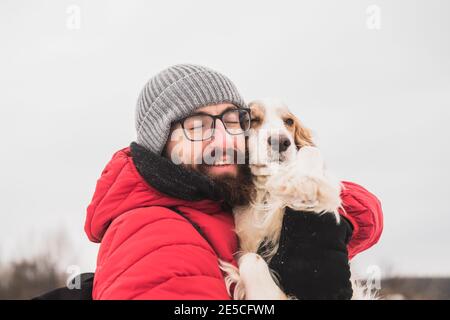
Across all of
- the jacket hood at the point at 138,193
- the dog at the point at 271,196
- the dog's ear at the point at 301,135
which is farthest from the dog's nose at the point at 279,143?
the jacket hood at the point at 138,193

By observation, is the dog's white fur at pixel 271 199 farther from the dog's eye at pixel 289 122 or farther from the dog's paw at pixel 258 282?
the dog's eye at pixel 289 122

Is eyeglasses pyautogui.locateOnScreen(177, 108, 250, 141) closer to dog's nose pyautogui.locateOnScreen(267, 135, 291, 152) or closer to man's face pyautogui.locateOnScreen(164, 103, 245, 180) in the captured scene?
man's face pyautogui.locateOnScreen(164, 103, 245, 180)

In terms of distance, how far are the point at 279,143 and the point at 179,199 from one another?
78 cm

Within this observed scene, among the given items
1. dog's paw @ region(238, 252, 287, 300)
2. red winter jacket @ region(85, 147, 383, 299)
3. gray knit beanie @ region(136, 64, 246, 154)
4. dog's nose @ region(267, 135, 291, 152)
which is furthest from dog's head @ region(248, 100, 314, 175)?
dog's paw @ region(238, 252, 287, 300)

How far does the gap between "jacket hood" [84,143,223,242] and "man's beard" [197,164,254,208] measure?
0.23ft

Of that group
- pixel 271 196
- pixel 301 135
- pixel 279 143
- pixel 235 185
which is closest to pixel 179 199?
pixel 235 185

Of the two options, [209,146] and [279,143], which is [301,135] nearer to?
[279,143]

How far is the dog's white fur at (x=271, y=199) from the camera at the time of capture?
96.2 inches

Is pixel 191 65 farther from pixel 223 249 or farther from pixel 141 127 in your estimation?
pixel 223 249

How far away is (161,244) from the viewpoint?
2236mm

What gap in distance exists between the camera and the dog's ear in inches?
126

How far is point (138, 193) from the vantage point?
2.60m
